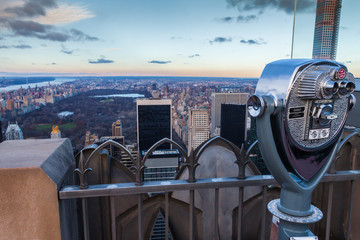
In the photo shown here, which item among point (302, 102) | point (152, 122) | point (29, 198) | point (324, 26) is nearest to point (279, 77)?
point (302, 102)

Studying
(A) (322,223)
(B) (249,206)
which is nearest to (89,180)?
(B) (249,206)

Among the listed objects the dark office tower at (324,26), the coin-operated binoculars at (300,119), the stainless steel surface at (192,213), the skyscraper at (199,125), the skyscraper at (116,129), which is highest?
the dark office tower at (324,26)

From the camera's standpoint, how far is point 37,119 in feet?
34.9

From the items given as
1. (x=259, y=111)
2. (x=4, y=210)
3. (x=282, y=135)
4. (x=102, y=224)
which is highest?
(x=259, y=111)

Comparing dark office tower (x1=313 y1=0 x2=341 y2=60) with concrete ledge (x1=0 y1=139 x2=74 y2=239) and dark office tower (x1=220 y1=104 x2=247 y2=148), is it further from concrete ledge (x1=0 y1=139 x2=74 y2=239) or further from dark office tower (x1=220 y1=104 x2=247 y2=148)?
dark office tower (x1=220 y1=104 x2=247 y2=148)

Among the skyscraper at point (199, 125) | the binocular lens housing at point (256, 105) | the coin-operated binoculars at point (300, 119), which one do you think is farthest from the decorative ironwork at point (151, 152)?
the skyscraper at point (199, 125)

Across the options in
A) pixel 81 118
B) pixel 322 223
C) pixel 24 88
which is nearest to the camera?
pixel 322 223

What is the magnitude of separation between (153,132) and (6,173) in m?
24.5

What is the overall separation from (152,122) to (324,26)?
23.5 meters

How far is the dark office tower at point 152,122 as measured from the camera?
25.0 m

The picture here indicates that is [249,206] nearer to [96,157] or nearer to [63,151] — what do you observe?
[96,157]

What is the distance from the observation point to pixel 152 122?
85.1 ft

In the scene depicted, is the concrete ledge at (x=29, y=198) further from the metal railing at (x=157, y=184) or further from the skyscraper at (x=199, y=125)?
the skyscraper at (x=199, y=125)

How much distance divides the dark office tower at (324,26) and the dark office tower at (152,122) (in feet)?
70.9
